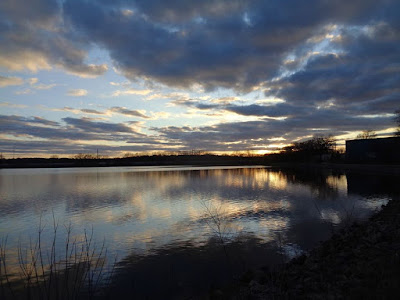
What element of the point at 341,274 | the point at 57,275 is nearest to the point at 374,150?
the point at 341,274

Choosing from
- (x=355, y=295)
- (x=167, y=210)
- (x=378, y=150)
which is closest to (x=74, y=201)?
(x=167, y=210)

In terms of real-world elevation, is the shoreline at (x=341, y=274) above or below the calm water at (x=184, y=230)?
above

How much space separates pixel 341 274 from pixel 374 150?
86.3m

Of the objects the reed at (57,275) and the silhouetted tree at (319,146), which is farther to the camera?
the silhouetted tree at (319,146)

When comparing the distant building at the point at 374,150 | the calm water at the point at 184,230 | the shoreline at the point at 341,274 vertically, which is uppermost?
the distant building at the point at 374,150

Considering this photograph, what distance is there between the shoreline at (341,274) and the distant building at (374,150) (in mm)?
66049

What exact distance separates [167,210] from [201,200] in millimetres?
4657

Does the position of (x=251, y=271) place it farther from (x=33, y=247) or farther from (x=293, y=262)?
(x=33, y=247)

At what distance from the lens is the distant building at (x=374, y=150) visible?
70375mm

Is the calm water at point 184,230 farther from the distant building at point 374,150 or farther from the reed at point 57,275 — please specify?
the distant building at point 374,150

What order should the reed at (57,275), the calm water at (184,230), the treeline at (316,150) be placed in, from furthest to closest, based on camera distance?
the treeline at (316,150) < the calm water at (184,230) < the reed at (57,275)

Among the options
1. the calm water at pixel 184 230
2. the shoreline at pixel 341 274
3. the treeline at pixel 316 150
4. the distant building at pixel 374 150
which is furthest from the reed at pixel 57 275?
the treeline at pixel 316 150

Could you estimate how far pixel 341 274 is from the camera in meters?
7.12

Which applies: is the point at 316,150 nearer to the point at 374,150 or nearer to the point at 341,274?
the point at 374,150
